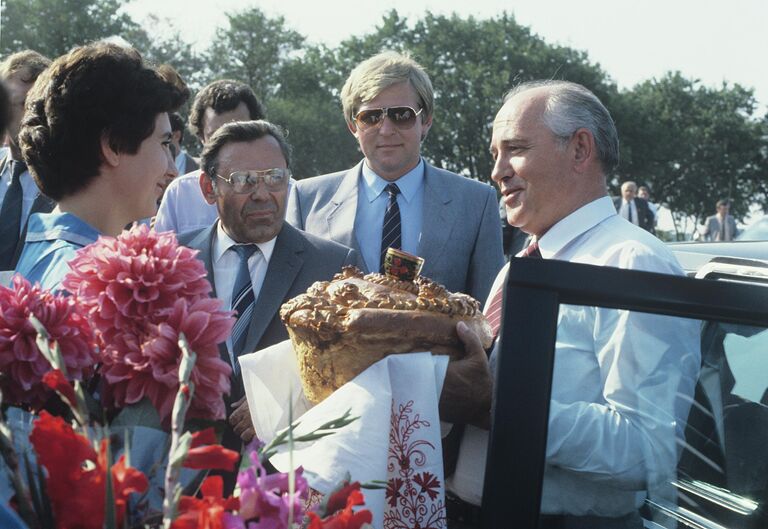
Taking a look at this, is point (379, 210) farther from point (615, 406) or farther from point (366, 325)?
point (615, 406)

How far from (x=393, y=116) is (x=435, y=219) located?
51cm

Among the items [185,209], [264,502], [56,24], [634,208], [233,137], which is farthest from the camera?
[56,24]

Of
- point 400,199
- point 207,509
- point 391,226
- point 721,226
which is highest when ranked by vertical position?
point 721,226

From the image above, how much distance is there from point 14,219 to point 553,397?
365 cm

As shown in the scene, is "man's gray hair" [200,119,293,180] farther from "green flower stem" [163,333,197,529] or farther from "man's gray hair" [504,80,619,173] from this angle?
"green flower stem" [163,333,197,529]

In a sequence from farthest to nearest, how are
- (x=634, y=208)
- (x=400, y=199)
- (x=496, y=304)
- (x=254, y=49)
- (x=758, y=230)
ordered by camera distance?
(x=254, y=49), (x=634, y=208), (x=758, y=230), (x=400, y=199), (x=496, y=304)

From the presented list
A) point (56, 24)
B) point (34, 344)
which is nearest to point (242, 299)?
point (34, 344)

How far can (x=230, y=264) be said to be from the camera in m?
3.69

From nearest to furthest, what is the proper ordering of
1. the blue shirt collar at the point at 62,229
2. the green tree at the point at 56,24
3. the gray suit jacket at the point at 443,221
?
the blue shirt collar at the point at 62,229, the gray suit jacket at the point at 443,221, the green tree at the point at 56,24

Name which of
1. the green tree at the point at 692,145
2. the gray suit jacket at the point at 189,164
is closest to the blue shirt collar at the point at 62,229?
the gray suit jacket at the point at 189,164

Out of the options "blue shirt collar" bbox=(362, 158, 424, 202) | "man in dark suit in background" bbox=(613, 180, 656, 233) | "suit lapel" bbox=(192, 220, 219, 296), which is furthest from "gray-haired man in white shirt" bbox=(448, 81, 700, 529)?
"man in dark suit in background" bbox=(613, 180, 656, 233)

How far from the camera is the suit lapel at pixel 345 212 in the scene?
13.7ft

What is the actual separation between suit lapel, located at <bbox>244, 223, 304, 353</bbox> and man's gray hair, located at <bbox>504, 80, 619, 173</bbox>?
3.44 ft

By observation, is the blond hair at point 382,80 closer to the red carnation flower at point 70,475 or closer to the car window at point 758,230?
the red carnation flower at point 70,475
